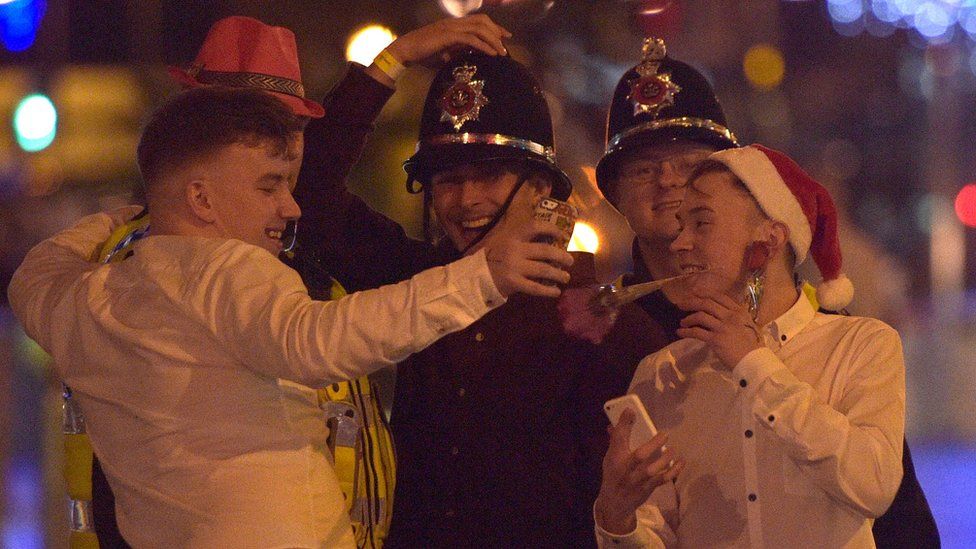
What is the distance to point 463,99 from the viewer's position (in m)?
3.00

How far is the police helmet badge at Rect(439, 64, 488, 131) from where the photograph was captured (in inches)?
117

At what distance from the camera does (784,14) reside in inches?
Result: 394

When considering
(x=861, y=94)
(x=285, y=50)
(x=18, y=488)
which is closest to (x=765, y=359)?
(x=285, y=50)

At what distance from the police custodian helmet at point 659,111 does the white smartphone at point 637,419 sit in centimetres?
108

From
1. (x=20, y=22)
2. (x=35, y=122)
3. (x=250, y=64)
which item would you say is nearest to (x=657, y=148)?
(x=250, y=64)

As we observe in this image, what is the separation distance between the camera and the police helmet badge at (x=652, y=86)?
10.7 ft

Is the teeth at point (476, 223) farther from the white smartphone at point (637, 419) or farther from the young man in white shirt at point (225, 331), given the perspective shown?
the white smartphone at point (637, 419)

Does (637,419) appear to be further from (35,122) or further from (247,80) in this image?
(35,122)

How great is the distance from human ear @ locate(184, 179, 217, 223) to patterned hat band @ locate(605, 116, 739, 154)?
1.33 metres

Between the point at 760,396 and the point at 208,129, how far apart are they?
117cm

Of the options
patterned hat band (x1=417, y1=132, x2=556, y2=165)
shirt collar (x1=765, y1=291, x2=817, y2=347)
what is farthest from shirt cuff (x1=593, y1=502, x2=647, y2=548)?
patterned hat band (x1=417, y1=132, x2=556, y2=165)

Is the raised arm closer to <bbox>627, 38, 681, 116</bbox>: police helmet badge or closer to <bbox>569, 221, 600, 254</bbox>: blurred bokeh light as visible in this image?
<bbox>627, 38, 681, 116</bbox>: police helmet badge

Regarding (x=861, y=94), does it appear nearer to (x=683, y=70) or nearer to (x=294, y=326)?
(x=683, y=70)

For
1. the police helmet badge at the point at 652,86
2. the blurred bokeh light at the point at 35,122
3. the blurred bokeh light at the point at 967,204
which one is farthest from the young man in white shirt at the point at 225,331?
the blurred bokeh light at the point at 967,204
